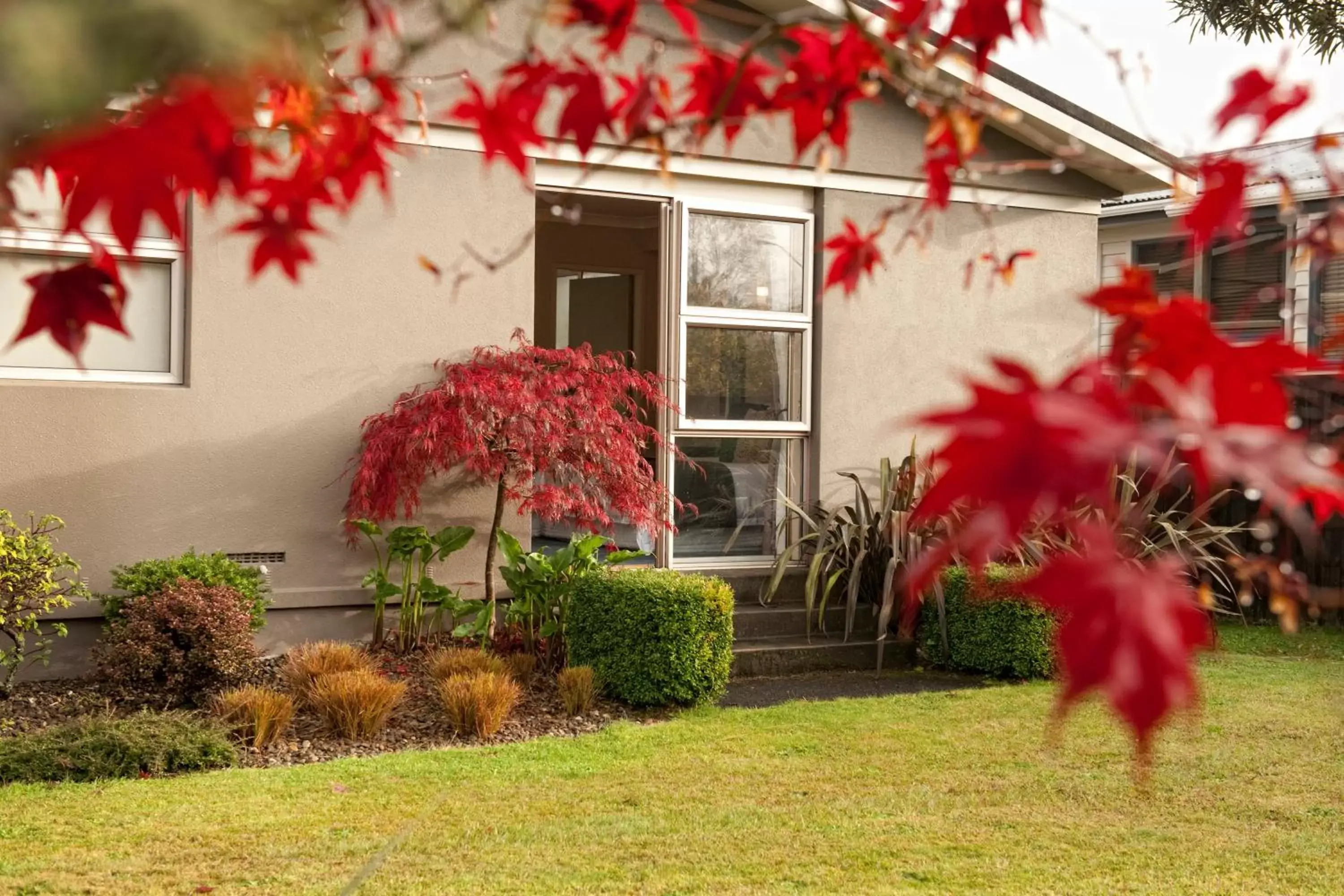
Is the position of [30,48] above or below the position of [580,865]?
above

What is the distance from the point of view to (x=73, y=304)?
158cm

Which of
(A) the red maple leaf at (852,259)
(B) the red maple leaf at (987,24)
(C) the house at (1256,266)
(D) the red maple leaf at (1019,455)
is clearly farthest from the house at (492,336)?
(D) the red maple leaf at (1019,455)

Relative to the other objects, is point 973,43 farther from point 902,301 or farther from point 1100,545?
point 902,301

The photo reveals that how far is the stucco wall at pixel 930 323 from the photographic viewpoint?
9461 millimetres

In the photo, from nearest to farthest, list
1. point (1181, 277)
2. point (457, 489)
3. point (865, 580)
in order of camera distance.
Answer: point (457, 489) → point (865, 580) → point (1181, 277)

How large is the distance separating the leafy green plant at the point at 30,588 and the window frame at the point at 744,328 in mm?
3566

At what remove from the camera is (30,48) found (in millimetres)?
900

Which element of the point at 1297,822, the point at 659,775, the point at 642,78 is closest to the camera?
the point at 642,78

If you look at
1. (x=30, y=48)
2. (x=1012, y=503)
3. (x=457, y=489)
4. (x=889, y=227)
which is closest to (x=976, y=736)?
(x=457, y=489)

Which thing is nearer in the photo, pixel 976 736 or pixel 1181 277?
pixel 976 736

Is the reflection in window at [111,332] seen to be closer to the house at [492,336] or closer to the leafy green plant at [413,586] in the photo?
the house at [492,336]

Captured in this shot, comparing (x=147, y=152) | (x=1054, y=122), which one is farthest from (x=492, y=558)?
(x=147, y=152)

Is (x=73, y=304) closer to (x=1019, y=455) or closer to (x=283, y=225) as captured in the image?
(x=283, y=225)

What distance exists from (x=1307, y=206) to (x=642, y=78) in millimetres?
14073
